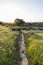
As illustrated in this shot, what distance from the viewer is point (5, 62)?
24.4 m

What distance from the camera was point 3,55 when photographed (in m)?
27.0

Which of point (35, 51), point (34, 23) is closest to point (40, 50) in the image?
point (35, 51)

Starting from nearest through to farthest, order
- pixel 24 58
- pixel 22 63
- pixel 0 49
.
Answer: pixel 22 63 → pixel 24 58 → pixel 0 49

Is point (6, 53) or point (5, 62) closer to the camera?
point (5, 62)

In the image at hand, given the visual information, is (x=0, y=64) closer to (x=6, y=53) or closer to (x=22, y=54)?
(x=6, y=53)

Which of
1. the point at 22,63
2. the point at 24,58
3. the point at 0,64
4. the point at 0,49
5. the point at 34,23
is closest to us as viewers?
the point at 0,64

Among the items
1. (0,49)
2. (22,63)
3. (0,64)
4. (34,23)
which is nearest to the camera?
(0,64)

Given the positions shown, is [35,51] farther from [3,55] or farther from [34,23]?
[34,23]

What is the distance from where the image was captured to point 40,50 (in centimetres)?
2870

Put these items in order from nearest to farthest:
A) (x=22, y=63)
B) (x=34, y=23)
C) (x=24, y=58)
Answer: (x=22, y=63) < (x=24, y=58) < (x=34, y=23)

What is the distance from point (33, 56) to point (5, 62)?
3.60m

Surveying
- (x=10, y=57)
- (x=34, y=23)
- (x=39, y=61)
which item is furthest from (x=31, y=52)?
(x=34, y=23)

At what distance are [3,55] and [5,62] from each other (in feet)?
8.75

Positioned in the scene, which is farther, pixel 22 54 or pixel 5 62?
pixel 22 54
